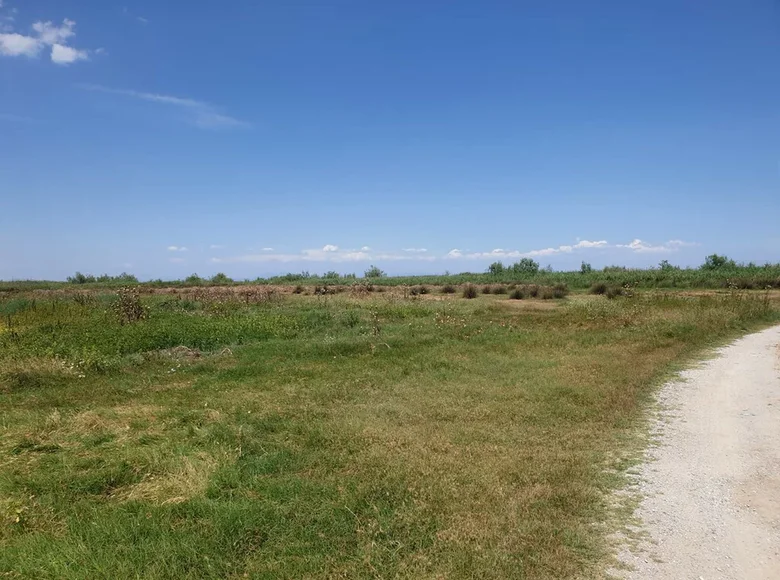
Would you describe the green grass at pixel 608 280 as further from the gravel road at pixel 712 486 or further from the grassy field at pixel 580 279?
the gravel road at pixel 712 486

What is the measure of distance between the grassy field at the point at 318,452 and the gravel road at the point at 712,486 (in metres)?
0.38

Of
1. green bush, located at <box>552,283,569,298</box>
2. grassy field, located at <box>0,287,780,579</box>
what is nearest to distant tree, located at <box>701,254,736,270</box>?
green bush, located at <box>552,283,569,298</box>

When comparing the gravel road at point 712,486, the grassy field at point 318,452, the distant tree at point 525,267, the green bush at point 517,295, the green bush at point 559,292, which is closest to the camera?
the gravel road at point 712,486

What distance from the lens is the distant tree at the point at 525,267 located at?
5198 centimetres

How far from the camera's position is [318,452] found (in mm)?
6004


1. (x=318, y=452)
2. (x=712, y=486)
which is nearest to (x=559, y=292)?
(x=712, y=486)

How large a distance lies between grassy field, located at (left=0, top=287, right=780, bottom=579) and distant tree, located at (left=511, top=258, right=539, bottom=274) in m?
38.4

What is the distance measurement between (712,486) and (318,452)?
425cm

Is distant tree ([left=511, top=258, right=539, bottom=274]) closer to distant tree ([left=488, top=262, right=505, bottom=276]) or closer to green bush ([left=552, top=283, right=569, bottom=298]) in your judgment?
distant tree ([left=488, top=262, right=505, bottom=276])

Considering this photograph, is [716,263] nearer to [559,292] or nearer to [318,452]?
[559,292]

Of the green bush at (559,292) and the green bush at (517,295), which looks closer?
the green bush at (517,295)

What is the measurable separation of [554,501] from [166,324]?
1446cm

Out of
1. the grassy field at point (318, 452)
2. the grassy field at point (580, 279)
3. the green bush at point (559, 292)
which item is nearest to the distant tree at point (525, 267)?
the grassy field at point (580, 279)

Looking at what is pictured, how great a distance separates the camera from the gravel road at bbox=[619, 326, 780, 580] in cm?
378
